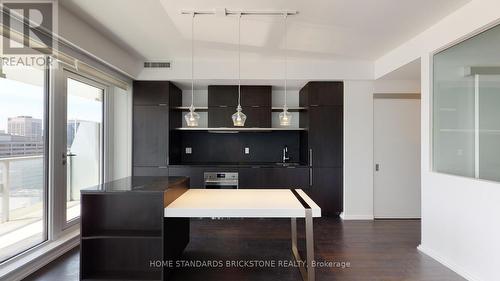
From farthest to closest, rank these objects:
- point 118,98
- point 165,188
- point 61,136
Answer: point 118,98 < point 61,136 < point 165,188

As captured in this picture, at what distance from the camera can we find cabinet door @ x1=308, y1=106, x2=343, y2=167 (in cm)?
455

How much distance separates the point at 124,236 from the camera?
7.48 feet

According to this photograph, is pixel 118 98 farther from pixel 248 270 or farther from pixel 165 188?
pixel 248 270

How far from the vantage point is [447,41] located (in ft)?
9.40

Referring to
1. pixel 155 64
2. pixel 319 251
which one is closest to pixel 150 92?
pixel 155 64

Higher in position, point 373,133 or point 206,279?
point 373,133

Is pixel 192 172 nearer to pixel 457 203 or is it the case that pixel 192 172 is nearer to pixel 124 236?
pixel 124 236

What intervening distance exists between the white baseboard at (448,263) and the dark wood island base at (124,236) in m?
2.85

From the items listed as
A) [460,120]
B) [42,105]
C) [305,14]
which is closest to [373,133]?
[460,120]

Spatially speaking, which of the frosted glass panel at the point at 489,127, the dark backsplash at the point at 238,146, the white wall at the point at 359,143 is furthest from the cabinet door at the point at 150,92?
the frosted glass panel at the point at 489,127

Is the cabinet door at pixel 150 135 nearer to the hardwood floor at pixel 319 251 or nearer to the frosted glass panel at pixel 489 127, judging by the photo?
the hardwood floor at pixel 319 251

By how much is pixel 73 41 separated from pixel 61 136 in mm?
1118

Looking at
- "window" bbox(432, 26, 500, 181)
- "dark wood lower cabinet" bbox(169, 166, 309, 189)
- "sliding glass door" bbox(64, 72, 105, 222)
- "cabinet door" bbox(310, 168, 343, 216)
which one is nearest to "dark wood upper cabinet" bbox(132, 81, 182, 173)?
"dark wood lower cabinet" bbox(169, 166, 309, 189)

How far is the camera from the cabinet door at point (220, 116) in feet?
15.6
